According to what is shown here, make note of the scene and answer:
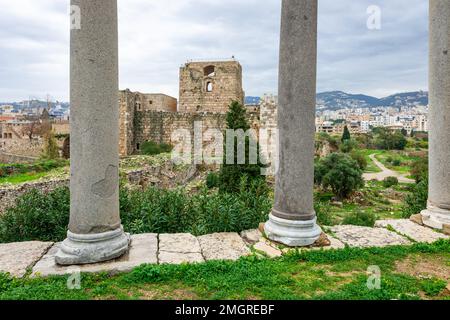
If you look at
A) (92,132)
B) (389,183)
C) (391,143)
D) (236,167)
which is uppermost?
(391,143)

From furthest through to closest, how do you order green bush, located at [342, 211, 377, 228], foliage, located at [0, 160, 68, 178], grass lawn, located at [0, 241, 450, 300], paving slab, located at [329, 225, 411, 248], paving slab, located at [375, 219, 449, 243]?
foliage, located at [0, 160, 68, 178], green bush, located at [342, 211, 377, 228], paving slab, located at [375, 219, 449, 243], paving slab, located at [329, 225, 411, 248], grass lawn, located at [0, 241, 450, 300]

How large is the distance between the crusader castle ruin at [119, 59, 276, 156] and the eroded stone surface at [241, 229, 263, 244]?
17.3 m

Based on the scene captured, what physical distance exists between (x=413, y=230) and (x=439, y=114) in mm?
2185

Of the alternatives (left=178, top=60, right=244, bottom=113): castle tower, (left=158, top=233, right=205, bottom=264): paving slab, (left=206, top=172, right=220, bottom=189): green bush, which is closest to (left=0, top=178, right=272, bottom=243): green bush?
(left=158, top=233, right=205, bottom=264): paving slab

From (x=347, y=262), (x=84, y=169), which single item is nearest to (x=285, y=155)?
(x=347, y=262)

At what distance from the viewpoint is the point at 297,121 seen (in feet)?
16.1

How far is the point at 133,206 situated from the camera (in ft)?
21.4

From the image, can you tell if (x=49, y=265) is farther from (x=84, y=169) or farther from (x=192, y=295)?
(x=192, y=295)

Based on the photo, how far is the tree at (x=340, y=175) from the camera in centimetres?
2588

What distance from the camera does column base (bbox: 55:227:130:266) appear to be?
398 centimetres

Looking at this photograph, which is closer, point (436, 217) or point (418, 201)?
point (436, 217)

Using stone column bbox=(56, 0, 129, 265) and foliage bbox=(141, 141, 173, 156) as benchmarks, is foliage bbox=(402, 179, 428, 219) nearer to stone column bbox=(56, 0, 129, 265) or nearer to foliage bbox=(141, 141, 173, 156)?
stone column bbox=(56, 0, 129, 265)

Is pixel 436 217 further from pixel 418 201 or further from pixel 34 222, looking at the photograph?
pixel 34 222

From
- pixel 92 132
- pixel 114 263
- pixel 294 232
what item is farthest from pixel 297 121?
pixel 114 263
